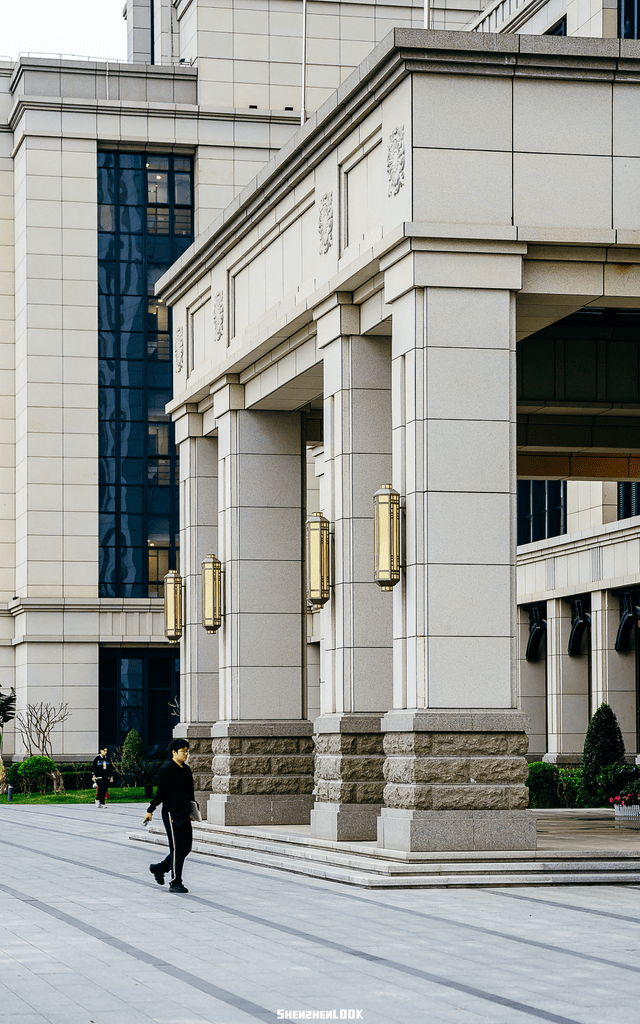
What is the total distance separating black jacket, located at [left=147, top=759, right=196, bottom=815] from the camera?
16938 mm

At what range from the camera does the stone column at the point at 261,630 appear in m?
25.3

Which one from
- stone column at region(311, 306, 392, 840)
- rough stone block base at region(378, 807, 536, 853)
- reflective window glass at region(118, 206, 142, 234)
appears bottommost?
rough stone block base at region(378, 807, 536, 853)

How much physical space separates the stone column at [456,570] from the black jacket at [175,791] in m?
2.47

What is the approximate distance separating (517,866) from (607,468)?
13976 mm

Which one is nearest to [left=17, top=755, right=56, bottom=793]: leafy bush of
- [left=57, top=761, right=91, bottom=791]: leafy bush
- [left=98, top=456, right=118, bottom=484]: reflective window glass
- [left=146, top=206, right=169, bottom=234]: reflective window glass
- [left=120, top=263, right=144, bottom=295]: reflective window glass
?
[left=57, top=761, right=91, bottom=791]: leafy bush

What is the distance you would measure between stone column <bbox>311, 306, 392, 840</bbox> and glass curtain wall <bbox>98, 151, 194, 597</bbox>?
32.1 metres

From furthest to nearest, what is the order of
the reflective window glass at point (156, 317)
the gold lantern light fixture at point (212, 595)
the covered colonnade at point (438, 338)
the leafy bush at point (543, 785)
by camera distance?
the reflective window glass at point (156, 317) < the leafy bush at point (543, 785) < the gold lantern light fixture at point (212, 595) < the covered colonnade at point (438, 338)

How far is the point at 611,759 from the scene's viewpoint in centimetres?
3269

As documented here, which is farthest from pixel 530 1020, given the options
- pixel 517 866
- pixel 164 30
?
pixel 164 30

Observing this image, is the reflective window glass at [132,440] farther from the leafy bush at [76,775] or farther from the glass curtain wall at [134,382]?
the leafy bush at [76,775]

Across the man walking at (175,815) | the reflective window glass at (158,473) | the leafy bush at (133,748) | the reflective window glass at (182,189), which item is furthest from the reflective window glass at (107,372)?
the man walking at (175,815)

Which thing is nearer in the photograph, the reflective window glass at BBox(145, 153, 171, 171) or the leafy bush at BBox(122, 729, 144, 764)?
the leafy bush at BBox(122, 729, 144, 764)

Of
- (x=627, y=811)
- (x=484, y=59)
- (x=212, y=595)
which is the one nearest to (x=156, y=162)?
(x=212, y=595)

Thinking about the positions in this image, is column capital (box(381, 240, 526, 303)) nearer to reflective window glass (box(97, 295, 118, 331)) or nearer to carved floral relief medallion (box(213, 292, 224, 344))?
carved floral relief medallion (box(213, 292, 224, 344))
